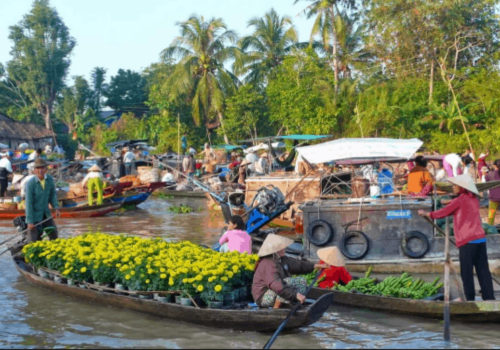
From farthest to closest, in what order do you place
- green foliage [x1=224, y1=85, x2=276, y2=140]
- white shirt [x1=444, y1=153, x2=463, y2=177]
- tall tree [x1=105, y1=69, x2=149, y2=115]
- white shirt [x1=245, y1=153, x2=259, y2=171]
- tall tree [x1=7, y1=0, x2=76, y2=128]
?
tall tree [x1=105, y1=69, x2=149, y2=115], tall tree [x1=7, y1=0, x2=76, y2=128], green foliage [x1=224, y1=85, x2=276, y2=140], white shirt [x1=245, y1=153, x2=259, y2=171], white shirt [x1=444, y1=153, x2=463, y2=177]

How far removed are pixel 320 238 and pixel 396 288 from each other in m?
2.50

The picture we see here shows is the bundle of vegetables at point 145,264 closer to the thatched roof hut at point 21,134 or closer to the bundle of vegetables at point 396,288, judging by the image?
the bundle of vegetables at point 396,288

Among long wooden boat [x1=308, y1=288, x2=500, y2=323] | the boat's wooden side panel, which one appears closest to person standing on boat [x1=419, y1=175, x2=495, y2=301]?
long wooden boat [x1=308, y1=288, x2=500, y2=323]

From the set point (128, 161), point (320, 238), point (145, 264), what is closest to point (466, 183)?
point (320, 238)

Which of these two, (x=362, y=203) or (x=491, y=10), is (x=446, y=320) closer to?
(x=362, y=203)

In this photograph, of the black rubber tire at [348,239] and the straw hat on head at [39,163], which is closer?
the straw hat on head at [39,163]

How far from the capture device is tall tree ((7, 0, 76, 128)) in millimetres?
51250

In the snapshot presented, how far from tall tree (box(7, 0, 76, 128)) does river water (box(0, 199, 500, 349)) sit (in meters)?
45.5

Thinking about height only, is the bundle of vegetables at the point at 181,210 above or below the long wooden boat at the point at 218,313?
above

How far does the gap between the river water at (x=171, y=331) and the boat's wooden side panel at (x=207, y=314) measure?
4.4 inches

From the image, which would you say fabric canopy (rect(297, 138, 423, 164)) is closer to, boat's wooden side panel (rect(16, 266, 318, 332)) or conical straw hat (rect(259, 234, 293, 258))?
conical straw hat (rect(259, 234, 293, 258))

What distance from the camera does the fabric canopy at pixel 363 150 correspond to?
33.7 ft

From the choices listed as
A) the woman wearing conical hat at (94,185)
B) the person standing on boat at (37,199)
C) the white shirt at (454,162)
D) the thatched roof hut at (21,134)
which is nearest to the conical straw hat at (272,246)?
the person standing on boat at (37,199)

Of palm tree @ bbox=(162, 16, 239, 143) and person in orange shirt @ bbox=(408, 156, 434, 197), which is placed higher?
palm tree @ bbox=(162, 16, 239, 143)
